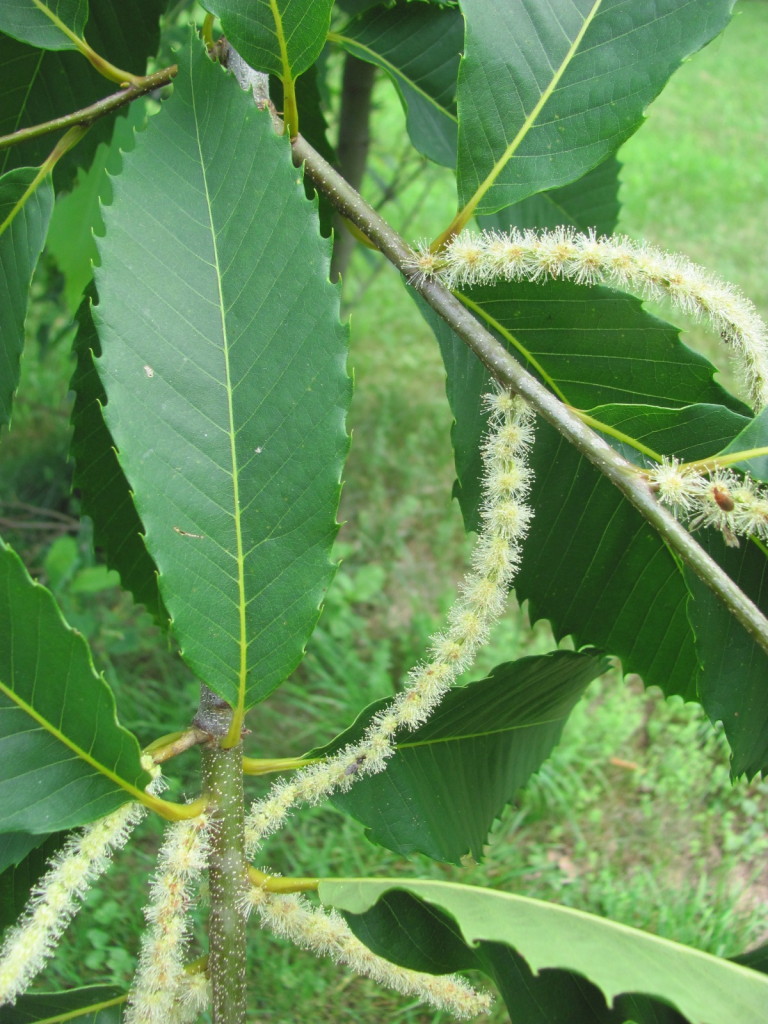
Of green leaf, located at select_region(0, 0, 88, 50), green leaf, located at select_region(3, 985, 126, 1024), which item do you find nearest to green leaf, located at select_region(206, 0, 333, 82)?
green leaf, located at select_region(0, 0, 88, 50)

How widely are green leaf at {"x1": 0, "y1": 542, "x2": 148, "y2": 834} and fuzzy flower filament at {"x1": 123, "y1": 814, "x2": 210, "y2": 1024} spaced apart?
62 mm

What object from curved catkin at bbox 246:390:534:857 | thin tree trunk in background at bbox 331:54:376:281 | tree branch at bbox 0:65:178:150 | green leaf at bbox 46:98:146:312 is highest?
thin tree trunk in background at bbox 331:54:376:281

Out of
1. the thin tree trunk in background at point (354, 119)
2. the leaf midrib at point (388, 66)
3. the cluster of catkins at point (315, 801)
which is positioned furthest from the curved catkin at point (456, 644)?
the thin tree trunk in background at point (354, 119)

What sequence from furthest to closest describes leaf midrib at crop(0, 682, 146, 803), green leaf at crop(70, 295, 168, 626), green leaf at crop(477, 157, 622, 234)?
green leaf at crop(477, 157, 622, 234), green leaf at crop(70, 295, 168, 626), leaf midrib at crop(0, 682, 146, 803)

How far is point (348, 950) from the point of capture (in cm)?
85

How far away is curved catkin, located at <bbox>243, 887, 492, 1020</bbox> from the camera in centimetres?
82

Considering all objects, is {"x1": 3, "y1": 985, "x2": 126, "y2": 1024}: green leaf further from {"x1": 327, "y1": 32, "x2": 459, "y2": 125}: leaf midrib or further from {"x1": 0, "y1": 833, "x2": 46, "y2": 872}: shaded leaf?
{"x1": 327, "y1": 32, "x2": 459, "y2": 125}: leaf midrib

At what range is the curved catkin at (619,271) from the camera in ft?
2.90

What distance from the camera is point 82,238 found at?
6.41ft

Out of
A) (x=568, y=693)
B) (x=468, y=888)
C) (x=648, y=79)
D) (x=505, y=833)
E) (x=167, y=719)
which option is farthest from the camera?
(x=167, y=719)

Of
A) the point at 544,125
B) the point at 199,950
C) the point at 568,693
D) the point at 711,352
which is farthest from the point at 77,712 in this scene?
the point at 711,352

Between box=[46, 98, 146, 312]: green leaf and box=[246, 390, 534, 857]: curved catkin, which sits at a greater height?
box=[46, 98, 146, 312]: green leaf

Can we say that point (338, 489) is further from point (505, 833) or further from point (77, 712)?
point (505, 833)

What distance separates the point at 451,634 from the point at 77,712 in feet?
1.14
